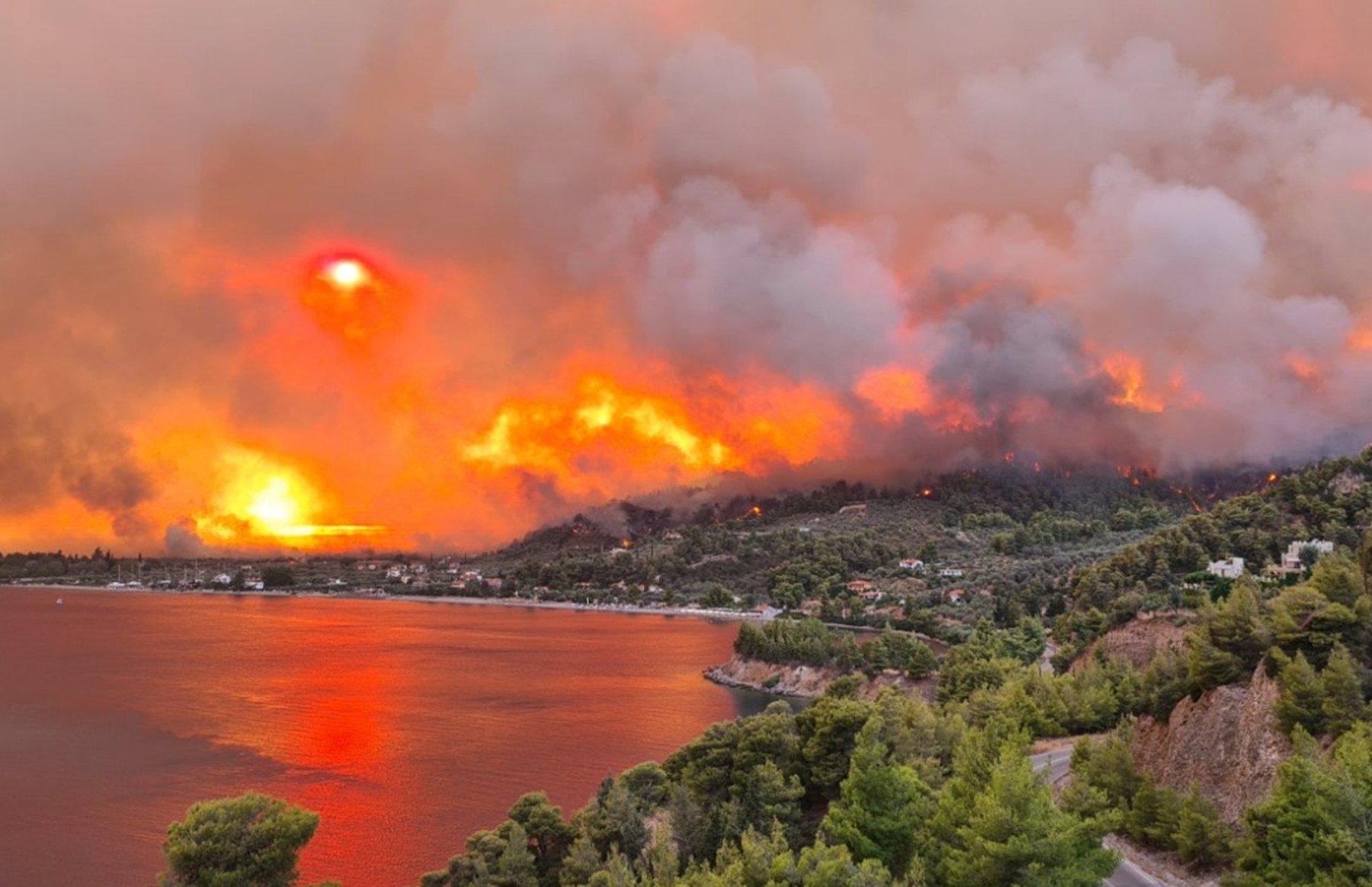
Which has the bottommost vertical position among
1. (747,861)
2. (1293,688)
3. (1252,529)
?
(747,861)

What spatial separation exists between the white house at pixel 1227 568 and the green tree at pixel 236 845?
38.9 m

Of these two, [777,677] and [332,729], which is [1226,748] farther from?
[777,677]

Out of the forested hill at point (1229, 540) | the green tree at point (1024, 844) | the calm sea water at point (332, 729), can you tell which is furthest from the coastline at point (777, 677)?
the green tree at point (1024, 844)

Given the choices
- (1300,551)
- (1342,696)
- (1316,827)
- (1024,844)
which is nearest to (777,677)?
(1300,551)

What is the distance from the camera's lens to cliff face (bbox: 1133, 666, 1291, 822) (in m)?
21.4

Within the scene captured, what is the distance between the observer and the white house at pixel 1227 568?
4440 centimetres

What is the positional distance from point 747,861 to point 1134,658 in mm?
26598

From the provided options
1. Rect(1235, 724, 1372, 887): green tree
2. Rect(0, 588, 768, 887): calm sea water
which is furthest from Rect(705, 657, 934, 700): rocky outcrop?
Rect(1235, 724, 1372, 887): green tree

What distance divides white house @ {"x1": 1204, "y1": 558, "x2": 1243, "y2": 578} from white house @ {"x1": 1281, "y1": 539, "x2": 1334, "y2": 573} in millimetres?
1742

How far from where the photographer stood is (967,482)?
565 feet

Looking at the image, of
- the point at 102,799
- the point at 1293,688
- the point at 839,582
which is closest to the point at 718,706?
the point at 102,799

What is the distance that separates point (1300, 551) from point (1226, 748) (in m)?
26.7

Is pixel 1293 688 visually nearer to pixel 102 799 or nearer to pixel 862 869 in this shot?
pixel 862 869

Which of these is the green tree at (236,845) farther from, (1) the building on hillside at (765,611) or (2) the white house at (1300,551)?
(1) the building on hillside at (765,611)
